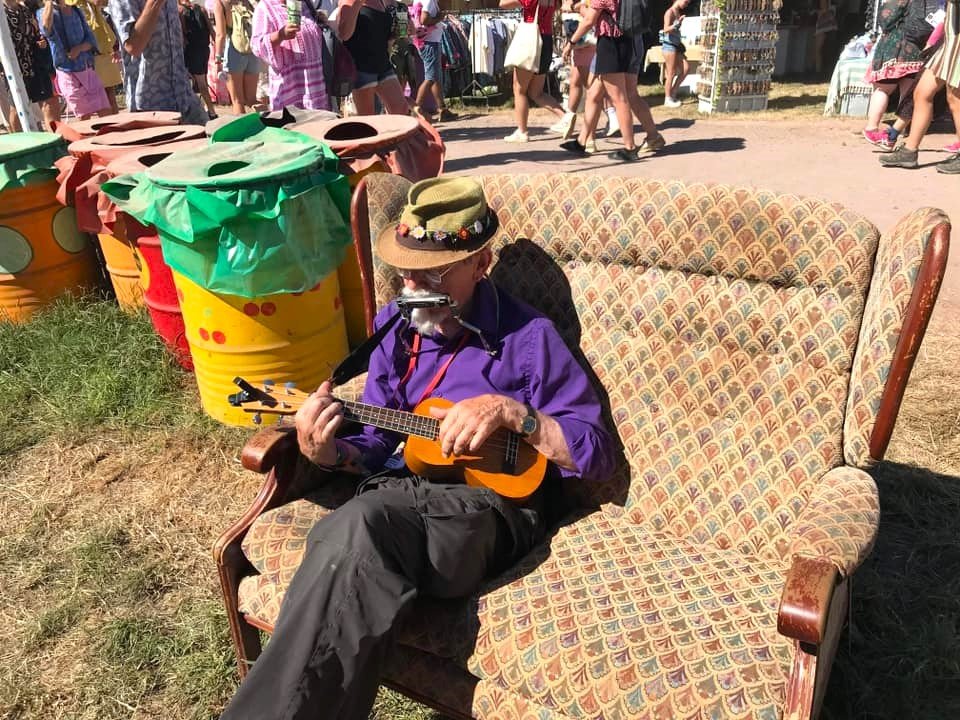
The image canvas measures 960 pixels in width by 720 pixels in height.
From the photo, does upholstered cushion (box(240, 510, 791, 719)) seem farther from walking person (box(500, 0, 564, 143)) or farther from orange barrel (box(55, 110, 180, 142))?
walking person (box(500, 0, 564, 143))

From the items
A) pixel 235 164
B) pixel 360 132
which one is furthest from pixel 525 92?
pixel 235 164

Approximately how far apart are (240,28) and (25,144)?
394 centimetres

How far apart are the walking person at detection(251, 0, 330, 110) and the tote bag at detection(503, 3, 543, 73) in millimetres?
2421

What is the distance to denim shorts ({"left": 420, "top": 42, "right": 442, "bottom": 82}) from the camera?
1091 cm

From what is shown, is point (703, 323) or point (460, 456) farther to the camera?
point (703, 323)

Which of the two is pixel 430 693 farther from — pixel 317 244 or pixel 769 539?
pixel 317 244

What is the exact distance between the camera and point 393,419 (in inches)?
83.9

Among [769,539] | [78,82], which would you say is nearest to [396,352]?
[769,539]

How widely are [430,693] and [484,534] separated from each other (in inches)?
15.8

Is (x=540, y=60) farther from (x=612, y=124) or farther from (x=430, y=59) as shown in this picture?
(x=430, y=59)

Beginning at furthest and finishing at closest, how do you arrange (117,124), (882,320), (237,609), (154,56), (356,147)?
(154,56) < (117,124) < (356,147) < (237,609) < (882,320)

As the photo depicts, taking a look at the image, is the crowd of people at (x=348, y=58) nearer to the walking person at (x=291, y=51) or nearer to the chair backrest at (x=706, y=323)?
the walking person at (x=291, y=51)

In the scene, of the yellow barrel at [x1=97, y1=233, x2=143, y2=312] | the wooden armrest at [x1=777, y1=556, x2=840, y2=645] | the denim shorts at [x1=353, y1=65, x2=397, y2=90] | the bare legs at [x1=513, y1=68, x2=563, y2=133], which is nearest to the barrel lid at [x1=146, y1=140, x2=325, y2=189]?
the yellow barrel at [x1=97, y1=233, x2=143, y2=312]

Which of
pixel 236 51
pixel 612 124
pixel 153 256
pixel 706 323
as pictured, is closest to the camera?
pixel 706 323
